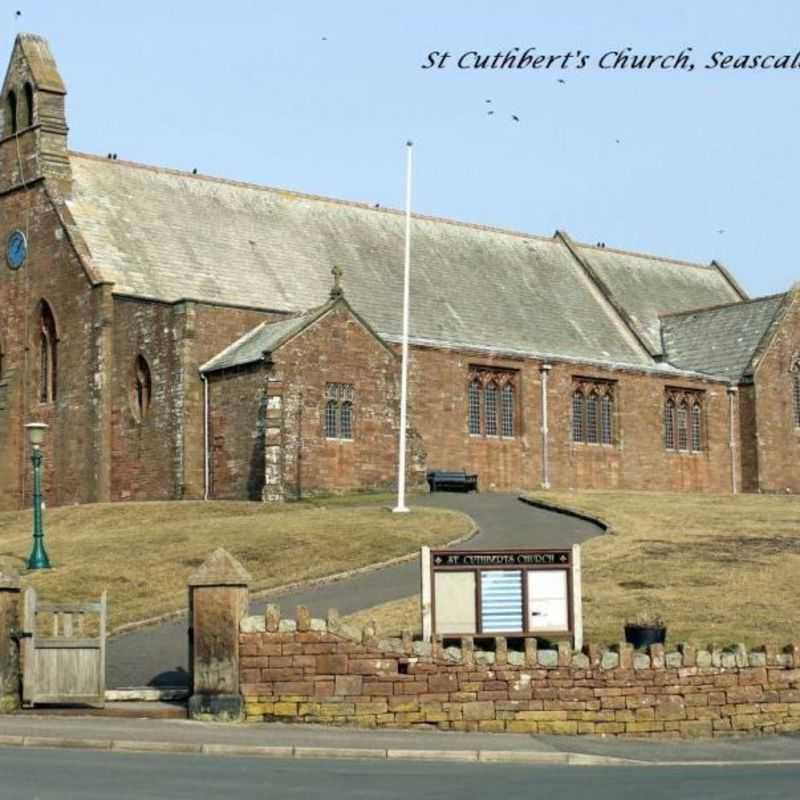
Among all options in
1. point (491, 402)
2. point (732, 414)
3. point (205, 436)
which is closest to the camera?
point (205, 436)

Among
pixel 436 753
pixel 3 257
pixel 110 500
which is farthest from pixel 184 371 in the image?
pixel 436 753

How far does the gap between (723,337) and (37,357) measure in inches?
1190

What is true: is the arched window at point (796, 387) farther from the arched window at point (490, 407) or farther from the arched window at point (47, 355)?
the arched window at point (47, 355)

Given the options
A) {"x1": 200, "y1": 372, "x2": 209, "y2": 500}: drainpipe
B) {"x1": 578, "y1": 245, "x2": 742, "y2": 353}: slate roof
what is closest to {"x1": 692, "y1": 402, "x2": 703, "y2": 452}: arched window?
{"x1": 578, "y1": 245, "x2": 742, "y2": 353}: slate roof

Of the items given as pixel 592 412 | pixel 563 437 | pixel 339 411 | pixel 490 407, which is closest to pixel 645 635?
pixel 339 411

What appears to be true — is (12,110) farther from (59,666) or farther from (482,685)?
(482,685)

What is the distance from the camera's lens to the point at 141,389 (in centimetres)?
5869

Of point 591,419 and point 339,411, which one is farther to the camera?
point 591,419

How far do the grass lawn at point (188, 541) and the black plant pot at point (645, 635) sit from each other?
1066 cm

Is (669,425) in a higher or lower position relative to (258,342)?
lower

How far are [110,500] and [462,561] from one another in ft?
108

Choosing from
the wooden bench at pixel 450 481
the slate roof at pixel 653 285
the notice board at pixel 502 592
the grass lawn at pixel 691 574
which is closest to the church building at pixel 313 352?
the slate roof at pixel 653 285

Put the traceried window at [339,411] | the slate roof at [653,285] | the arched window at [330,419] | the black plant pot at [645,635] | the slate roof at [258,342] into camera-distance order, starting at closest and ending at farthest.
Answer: the black plant pot at [645,635] < the slate roof at [258,342] < the arched window at [330,419] < the traceried window at [339,411] < the slate roof at [653,285]

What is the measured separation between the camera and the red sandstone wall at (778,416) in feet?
236
